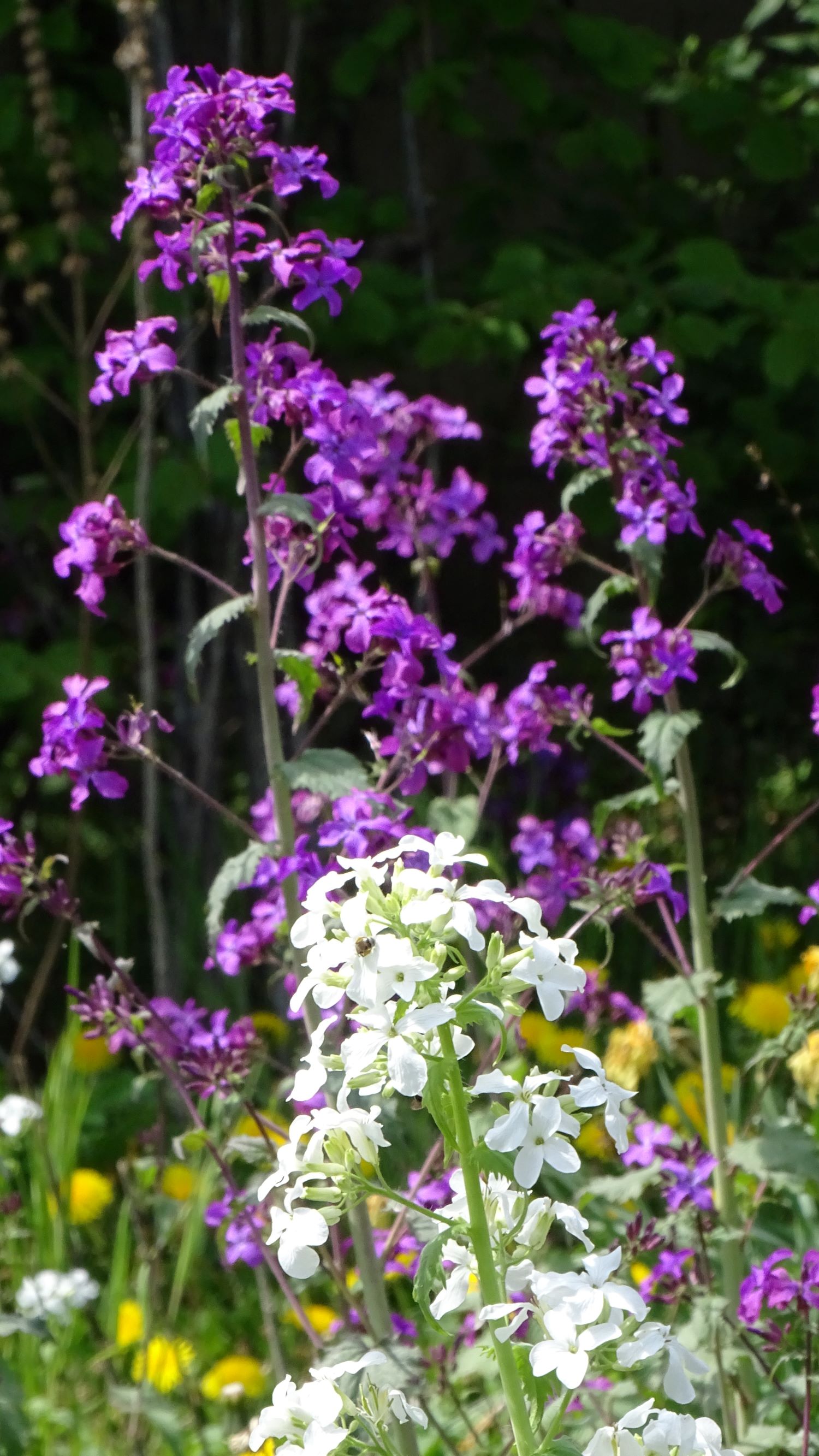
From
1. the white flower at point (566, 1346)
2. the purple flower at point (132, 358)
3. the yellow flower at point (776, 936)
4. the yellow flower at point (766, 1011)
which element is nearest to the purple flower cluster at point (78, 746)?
the purple flower at point (132, 358)

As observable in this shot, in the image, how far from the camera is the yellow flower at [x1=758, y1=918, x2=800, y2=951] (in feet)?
11.9

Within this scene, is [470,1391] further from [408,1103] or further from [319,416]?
[319,416]

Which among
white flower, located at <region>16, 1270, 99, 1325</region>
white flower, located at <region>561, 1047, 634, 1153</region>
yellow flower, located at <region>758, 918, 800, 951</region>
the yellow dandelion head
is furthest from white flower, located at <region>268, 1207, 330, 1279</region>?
yellow flower, located at <region>758, 918, 800, 951</region>

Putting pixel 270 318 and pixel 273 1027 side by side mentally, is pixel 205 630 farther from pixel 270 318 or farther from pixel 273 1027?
pixel 273 1027

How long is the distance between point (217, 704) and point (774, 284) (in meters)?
1.56

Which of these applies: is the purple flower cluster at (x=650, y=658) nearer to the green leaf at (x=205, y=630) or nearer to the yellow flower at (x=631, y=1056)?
the green leaf at (x=205, y=630)

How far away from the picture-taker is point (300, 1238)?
1086 millimetres

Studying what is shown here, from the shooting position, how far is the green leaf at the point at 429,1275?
3.60 feet

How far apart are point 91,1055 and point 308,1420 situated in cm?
246

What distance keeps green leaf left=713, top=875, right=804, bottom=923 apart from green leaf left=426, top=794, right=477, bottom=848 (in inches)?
15.2

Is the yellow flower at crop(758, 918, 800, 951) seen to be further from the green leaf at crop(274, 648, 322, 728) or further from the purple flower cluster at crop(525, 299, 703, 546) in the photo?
the green leaf at crop(274, 648, 322, 728)

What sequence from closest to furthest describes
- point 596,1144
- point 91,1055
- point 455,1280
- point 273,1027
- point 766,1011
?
point 455,1280, point 596,1144, point 766,1011, point 273,1027, point 91,1055

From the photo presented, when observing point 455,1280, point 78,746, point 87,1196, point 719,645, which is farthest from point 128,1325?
point 455,1280

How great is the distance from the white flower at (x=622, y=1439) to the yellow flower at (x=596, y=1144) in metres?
1.51
